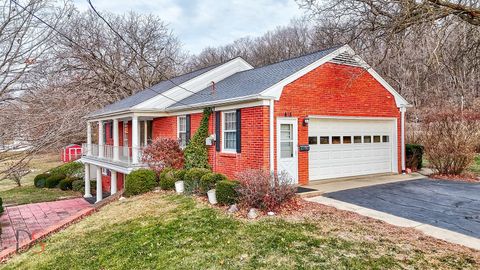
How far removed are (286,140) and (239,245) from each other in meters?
5.30

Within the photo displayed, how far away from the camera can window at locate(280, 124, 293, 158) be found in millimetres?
10977

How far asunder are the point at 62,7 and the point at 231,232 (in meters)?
6.52

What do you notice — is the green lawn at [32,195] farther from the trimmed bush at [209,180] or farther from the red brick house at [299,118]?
the trimmed bush at [209,180]

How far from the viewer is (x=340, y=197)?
9664mm

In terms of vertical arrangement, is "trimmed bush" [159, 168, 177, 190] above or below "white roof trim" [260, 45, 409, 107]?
below

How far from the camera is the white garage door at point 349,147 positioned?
11992 mm

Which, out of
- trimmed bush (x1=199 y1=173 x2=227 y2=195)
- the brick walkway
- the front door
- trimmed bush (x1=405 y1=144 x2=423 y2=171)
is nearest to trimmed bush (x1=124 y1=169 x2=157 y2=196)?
the brick walkway

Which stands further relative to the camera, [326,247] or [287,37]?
[287,37]

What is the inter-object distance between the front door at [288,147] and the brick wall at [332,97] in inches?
6.9

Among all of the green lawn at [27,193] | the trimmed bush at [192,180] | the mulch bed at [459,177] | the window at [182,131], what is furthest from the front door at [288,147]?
the green lawn at [27,193]

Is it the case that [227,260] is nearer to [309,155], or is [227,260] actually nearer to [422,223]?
[422,223]

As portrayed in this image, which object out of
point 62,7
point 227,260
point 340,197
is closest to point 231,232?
point 227,260

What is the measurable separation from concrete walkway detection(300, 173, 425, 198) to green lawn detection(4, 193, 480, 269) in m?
2.22

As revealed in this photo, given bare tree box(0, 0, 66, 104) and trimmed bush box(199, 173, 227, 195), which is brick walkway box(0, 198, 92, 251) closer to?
trimmed bush box(199, 173, 227, 195)
